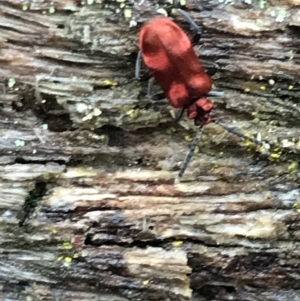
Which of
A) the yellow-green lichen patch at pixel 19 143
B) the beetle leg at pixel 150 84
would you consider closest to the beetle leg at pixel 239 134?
the beetle leg at pixel 150 84

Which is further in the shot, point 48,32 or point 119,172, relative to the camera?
point 119,172

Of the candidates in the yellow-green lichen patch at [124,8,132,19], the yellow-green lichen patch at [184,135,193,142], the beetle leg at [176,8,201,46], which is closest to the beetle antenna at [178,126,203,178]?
the yellow-green lichen patch at [184,135,193,142]

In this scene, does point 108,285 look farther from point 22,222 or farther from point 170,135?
point 170,135

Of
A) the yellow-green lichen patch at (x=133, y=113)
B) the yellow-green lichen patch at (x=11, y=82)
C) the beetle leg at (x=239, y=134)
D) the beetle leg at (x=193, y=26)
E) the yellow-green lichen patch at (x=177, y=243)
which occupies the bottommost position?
the yellow-green lichen patch at (x=177, y=243)

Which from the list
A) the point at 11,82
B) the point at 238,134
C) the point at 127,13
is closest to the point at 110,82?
the point at 127,13

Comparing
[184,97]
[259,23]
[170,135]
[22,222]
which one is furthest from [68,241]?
[259,23]

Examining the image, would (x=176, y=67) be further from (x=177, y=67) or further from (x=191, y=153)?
(x=191, y=153)

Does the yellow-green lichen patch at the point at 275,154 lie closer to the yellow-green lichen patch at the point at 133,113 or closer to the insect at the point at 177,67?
the insect at the point at 177,67
